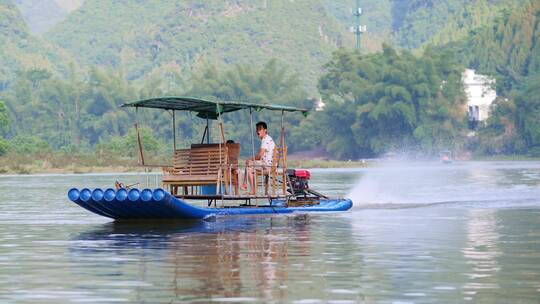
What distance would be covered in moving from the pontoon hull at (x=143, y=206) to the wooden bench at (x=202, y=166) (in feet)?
2.14

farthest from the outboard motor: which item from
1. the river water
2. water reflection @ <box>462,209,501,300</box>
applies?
water reflection @ <box>462,209,501,300</box>

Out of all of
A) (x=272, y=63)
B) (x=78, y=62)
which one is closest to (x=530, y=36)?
(x=272, y=63)

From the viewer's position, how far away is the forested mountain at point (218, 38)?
154250 mm

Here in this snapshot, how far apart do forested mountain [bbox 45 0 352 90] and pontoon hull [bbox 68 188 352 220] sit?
397 ft

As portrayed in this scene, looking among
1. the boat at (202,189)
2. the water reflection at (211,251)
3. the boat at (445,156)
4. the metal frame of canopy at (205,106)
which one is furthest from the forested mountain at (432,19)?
the water reflection at (211,251)

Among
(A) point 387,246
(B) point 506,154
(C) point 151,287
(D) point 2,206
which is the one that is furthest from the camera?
(B) point 506,154

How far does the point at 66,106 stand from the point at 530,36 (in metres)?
39.5

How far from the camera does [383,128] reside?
108 meters

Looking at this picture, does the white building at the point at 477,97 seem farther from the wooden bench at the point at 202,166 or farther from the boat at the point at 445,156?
the wooden bench at the point at 202,166

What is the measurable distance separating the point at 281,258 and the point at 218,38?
137 meters

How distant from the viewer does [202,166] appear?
27.6 metres

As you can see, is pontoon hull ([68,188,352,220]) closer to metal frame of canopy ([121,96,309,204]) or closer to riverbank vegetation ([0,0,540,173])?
metal frame of canopy ([121,96,309,204])

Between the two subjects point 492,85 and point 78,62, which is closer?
point 492,85

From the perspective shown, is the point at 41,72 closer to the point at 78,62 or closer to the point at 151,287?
the point at 78,62
